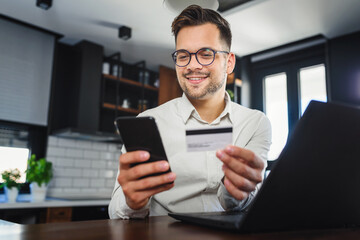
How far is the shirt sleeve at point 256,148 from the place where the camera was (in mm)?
1138

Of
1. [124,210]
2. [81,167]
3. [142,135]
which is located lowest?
[124,210]

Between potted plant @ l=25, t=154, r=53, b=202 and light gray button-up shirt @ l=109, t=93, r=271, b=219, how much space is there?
2535 mm

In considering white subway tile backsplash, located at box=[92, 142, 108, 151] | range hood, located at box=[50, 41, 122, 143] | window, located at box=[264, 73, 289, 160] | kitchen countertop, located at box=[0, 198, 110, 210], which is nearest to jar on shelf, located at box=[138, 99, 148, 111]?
range hood, located at box=[50, 41, 122, 143]

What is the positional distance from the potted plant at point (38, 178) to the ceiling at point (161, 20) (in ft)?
5.46

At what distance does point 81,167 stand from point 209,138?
153 inches

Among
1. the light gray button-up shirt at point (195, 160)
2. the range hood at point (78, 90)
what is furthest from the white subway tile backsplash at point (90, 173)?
the light gray button-up shirt at point (195, 160)

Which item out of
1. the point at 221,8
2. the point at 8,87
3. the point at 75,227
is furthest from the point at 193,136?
the point at 8,87

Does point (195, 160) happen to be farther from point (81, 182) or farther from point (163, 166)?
point (81, 182)

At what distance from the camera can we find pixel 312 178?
2.29 ft

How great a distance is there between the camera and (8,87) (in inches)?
146

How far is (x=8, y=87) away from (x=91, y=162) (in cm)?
143

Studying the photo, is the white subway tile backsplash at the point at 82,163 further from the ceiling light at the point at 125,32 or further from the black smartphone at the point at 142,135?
the black smartphone at the point at 142,135

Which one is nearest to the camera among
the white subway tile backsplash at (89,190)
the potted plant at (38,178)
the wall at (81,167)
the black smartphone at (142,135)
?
the black smartphone at (142,135)

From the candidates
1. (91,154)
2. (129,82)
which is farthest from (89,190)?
(129,82)
